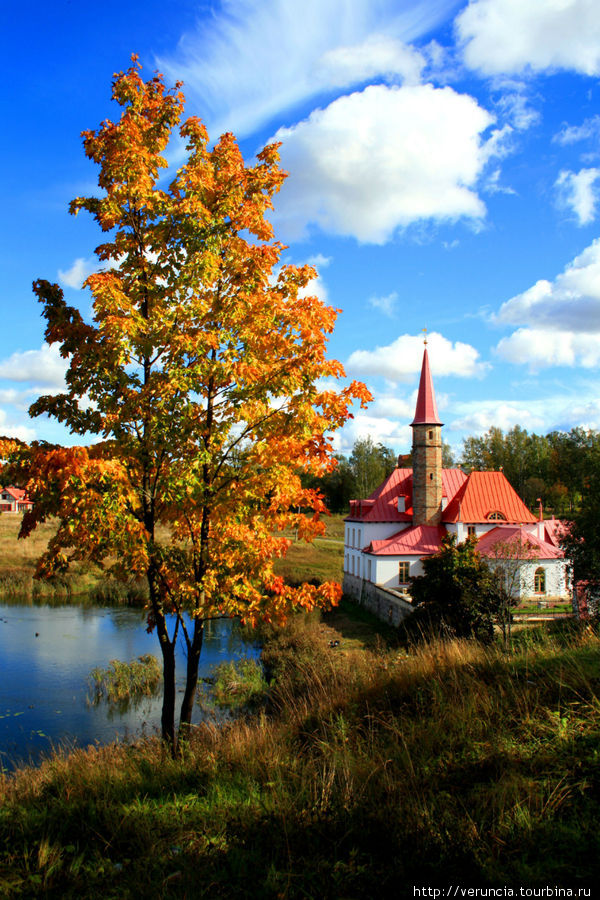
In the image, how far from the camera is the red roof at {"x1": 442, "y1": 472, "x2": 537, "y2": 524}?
1350 inches

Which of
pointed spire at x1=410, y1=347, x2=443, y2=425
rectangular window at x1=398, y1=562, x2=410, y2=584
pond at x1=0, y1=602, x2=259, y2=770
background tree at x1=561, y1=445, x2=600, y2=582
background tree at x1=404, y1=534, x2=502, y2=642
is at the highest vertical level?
pointed spire at x1=410, y1=347, x2=443, y2=425

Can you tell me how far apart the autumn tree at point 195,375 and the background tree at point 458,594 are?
39.1 feet

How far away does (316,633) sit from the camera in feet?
76.3

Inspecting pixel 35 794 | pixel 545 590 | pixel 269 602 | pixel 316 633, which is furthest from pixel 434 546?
pixel 35 794

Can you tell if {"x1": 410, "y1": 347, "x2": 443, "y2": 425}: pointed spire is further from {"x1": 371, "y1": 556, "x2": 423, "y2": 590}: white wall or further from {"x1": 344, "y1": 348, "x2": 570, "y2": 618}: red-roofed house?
{"x1": 371, "y1": 556, "x2": 423, "y2": 590}: white wall

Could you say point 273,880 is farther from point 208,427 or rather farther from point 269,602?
point 208,427

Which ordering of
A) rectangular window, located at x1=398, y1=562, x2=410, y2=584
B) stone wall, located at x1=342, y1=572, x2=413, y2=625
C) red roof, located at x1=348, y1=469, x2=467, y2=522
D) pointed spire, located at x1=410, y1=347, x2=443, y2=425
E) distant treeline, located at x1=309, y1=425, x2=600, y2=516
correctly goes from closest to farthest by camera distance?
stone wall, located at x1=342, y1=572, x2=413, y2=625
rectangular window, located at x1=398, y1=562, x2=410, y2=584
pointed spire, located at x1=410, y1=347, x2=443, y2=425
red roof, located at x1=348, y1=469, x2=467, y2=522
distant treeline, located at x1=309, y1=425, x2=600, y2=516

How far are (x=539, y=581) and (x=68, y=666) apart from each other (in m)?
22.8

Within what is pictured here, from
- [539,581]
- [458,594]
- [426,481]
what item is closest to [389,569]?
[426,481]

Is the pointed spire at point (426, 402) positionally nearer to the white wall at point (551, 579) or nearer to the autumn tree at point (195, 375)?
the white wall at point (551, 579)

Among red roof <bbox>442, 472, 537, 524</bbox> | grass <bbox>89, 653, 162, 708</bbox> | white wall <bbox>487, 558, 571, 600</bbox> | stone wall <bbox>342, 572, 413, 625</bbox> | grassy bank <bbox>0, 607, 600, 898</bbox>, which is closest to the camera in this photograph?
grassy bank <bbox>0, 607, 600, 898</bbox>

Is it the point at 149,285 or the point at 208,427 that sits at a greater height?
the point at 149,285

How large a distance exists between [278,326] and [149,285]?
1767 millimetres

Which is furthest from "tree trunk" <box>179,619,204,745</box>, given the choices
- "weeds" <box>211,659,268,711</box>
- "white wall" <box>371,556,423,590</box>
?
"white wall" <box>371,556,423,590</box>
